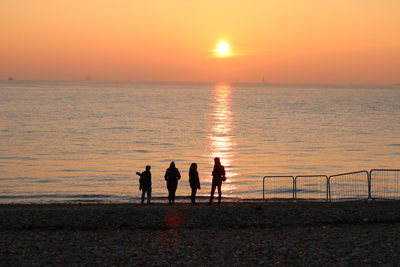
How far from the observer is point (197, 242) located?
47.3 ft

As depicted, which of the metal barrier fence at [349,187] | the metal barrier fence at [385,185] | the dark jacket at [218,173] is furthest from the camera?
the metal barrier fence at [385,185]

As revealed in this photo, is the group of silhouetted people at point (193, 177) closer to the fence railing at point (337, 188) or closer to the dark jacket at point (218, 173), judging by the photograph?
the dark jacket at point (218, 173)

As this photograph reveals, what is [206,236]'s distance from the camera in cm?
1516

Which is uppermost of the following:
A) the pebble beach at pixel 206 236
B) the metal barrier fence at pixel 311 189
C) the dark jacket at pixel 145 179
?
the dark jacket at pixel 145 179

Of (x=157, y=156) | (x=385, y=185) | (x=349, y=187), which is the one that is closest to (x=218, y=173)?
(x=349, y=187)

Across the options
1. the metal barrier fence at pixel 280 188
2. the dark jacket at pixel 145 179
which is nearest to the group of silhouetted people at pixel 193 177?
the dark jacket at pixel 145 179

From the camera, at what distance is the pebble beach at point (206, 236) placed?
12.7 m

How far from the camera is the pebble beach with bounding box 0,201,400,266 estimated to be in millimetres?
12727

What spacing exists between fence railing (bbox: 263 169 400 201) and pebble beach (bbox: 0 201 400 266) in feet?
24.4

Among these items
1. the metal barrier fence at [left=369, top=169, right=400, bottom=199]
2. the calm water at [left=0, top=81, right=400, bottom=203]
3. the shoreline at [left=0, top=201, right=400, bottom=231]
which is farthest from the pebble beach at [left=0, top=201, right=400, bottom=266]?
the calm water at [left=0, top=81, right=400, bottom=203]

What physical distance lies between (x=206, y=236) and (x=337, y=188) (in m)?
16.4

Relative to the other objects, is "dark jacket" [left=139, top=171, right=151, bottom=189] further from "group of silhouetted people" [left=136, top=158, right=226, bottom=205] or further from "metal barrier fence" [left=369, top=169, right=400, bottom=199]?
"metal barrier fence" [left=369, top=169, right=400, bottom=199]

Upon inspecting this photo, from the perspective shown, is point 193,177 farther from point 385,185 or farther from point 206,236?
point 385,185

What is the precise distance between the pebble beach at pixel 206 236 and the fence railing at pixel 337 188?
7.44 metres
